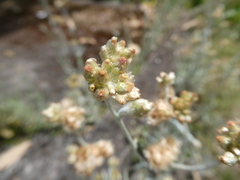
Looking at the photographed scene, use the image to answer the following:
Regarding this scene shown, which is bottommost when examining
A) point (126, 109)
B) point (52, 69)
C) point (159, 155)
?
point (159, 155)

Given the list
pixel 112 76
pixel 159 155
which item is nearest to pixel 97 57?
pixel 159 155

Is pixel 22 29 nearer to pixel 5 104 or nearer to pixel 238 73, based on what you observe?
pixel 5 104

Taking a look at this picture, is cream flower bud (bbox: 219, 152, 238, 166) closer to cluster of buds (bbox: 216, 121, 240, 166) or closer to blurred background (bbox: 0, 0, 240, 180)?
cluster of buds (bbox: 216, 121, 240, 166)

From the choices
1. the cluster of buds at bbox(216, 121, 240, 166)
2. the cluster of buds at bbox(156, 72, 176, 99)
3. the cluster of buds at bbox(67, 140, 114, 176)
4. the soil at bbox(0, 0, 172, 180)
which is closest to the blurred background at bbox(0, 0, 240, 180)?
the soil at bbox(0, 0, 172, 180)

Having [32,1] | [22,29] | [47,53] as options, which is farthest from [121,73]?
[32,1]

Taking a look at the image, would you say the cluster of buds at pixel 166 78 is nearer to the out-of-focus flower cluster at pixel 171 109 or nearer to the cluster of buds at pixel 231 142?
the out-of-focus flower cluster at pixel 171 109

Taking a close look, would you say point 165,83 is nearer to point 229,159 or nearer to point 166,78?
point 166,78
